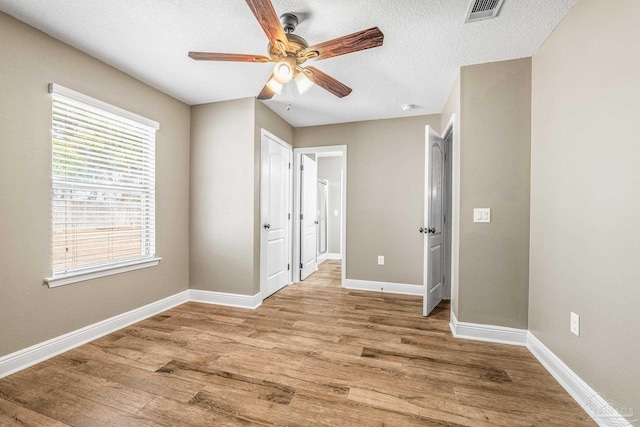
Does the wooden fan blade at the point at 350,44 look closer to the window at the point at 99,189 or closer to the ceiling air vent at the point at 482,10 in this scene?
the ceiling air vent at the point at 482,10

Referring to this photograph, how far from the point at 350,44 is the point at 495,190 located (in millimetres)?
1809

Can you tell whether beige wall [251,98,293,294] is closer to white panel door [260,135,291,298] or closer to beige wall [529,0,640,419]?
white panel door [260,135,291,298]

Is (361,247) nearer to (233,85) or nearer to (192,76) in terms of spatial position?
(233,85)

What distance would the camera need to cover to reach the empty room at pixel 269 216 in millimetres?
1502

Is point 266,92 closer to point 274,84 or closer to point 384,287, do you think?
point 274,84

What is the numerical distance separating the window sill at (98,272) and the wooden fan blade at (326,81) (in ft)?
8.30

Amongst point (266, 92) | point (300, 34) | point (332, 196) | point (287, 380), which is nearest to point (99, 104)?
point (266, 92)

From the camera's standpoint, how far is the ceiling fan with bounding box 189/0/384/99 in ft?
4.75

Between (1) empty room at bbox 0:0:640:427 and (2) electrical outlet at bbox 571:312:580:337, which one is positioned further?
(2) electrical outlet at bbox 571:312:580:337

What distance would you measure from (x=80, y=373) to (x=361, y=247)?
3238 millimetres

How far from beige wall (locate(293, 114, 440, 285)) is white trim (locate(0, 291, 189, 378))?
8.57ft

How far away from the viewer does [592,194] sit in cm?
154

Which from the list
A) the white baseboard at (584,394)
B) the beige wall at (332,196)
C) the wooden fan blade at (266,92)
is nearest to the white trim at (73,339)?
the wooden fan blade at (266,92)

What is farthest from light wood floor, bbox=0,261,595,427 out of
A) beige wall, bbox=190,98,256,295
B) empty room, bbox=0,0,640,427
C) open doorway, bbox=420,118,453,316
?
beige wall, bbox=190,98,256,295
